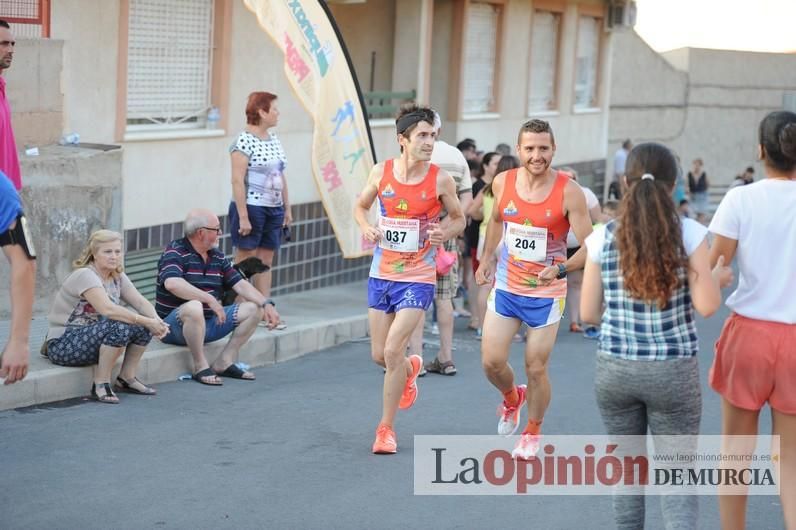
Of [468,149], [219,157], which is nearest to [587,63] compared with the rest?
[468,149]

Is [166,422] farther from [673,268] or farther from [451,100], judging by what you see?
[451,100]

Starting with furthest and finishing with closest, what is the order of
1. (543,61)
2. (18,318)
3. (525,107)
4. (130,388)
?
(543,61), (525,107), (130,388), (18,318)

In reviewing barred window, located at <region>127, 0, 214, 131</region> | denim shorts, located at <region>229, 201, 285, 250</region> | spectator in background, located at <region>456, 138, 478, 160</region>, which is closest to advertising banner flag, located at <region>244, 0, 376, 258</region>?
denim shorts, located at <region>229, 201, 285, 250</region>

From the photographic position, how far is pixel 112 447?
7133mm

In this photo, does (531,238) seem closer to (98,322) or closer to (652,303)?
(652,303)

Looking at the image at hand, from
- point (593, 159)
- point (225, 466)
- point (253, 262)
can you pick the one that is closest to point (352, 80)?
point (253, 262)

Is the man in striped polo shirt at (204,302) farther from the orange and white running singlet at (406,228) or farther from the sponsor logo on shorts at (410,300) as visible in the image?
the sponsor logo on shorts at (410,300)

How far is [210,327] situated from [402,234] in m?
2.47

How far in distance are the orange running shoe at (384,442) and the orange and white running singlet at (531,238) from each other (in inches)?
→ 41.2

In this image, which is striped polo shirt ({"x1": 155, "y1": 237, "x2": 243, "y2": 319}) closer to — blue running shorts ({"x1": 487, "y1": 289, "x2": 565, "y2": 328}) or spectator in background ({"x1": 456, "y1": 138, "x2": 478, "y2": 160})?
blue running shorts ({"x1": 487, "y1": 289, "x2": 565, "y2": 328})

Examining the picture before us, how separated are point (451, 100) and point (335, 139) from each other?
270 inches

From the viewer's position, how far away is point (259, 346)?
10.3 metres

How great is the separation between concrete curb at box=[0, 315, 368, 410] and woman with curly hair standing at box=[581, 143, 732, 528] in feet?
14.1

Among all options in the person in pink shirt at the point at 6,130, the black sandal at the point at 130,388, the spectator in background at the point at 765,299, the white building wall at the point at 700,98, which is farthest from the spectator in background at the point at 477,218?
the white building wall at the point at 700,98
